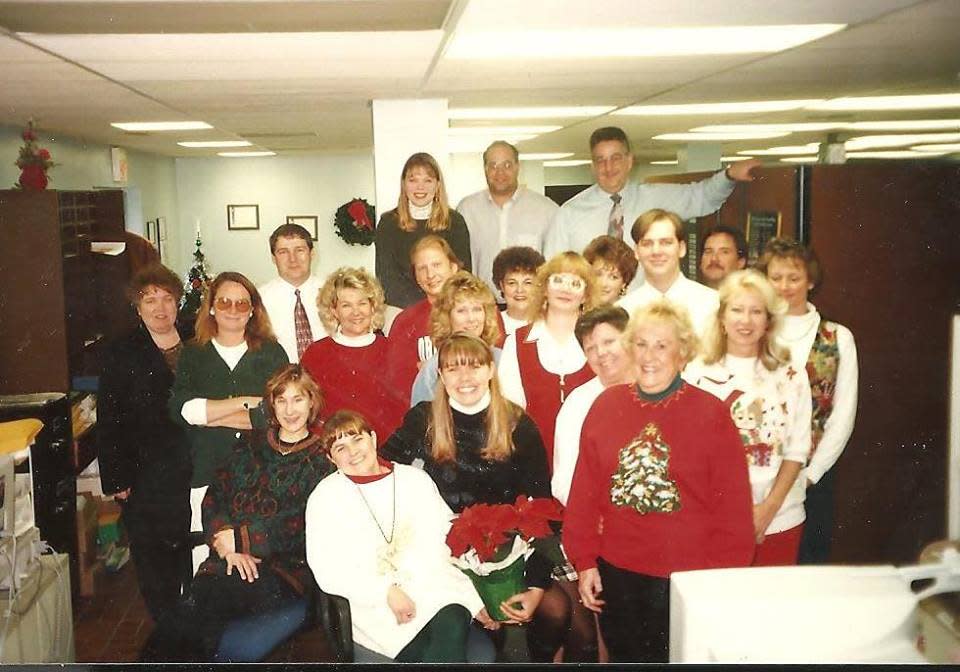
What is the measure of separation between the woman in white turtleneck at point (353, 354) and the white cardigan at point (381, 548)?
17 cm

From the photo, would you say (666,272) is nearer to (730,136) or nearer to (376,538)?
(730,136)

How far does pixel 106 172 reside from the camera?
7.52 ft

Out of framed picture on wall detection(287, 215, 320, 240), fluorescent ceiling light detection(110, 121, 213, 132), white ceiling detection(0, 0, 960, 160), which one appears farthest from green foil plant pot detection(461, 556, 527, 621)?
fluorescent ceiling light detection(110, 121, 213, 132)

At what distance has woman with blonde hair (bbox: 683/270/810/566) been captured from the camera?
6.99 ft

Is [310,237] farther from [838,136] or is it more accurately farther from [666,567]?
[838,136]

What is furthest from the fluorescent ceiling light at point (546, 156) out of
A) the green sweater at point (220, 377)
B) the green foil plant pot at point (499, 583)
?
the green foil plant pot at point (499, 583)

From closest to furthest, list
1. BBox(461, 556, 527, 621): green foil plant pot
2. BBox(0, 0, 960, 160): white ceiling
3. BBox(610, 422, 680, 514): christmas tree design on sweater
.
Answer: BBox(0, 0, 960, 160): white ceiling, BBox(610, 422, 680, 514): christmas tree design on sweater, BBox(461, 556, 527, 621): green foil plant pot

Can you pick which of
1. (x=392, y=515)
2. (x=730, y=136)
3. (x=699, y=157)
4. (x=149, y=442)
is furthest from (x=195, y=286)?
(x=730, y=136)

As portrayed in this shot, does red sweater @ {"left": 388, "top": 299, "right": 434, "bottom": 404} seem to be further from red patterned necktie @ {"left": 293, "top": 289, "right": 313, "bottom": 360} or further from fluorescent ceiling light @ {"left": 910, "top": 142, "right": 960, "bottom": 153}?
fluorescent ceiling light @ {"left": 910, "top": 142, "right": 960, "bottom": 153}

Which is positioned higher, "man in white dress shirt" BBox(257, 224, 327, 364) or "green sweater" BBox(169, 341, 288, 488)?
Answer: "man in white dress shirt" BBox(257, 224, 327, 364)

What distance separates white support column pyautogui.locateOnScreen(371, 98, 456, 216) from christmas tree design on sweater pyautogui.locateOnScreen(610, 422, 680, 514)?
0.88 metres

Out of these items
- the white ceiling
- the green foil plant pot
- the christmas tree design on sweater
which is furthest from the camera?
the green foil plant pot

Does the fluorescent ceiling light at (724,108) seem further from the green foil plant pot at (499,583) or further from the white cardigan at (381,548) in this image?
the green foil plant pot at (499,583)

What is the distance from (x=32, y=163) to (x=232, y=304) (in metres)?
0.65
